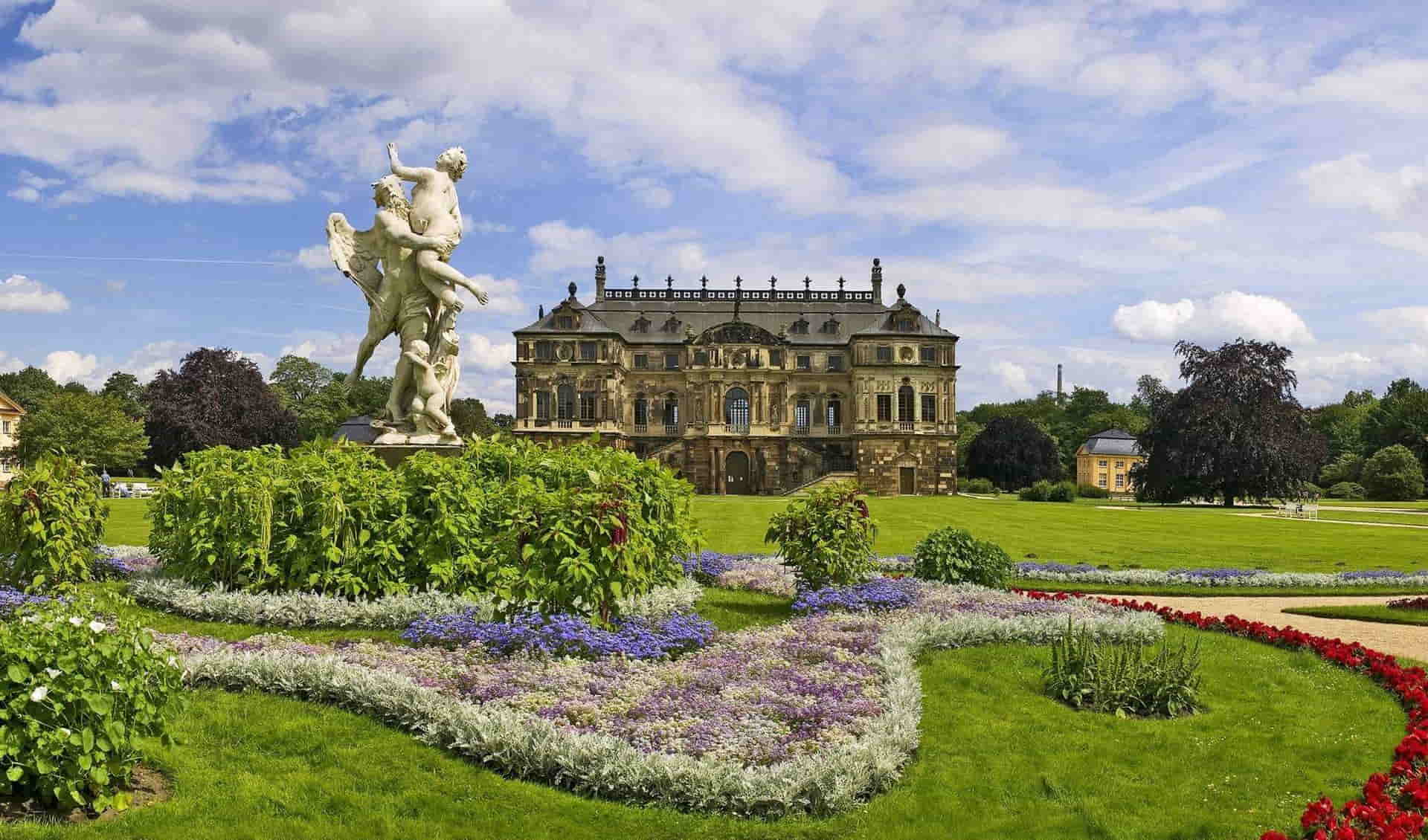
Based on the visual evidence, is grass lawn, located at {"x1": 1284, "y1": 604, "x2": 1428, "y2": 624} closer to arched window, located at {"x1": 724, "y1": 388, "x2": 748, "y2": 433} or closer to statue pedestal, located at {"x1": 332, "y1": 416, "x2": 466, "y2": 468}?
statue pedestal, located at {"x1": 332, "y1": 416, "x2": 466, "y2": 468}

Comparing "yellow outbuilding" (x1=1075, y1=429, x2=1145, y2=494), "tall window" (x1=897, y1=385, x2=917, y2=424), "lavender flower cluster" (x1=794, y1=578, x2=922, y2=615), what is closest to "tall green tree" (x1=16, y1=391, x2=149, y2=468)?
"tall window" (x1=897, y1=385, x2=917, y2=424)

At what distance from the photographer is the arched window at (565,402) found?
6600 centimetres

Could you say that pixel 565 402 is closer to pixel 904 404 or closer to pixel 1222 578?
pixel 904 404

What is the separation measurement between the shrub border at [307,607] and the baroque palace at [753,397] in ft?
174

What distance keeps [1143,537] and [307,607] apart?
2356 cm

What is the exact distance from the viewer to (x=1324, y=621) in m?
13.5

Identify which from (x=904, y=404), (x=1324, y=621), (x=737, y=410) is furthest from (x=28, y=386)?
(x=1324, y=621)

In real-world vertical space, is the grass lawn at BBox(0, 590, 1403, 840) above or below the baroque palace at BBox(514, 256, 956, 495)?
below

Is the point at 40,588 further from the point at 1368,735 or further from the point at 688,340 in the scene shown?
the point at 688,340

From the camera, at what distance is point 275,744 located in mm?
6773

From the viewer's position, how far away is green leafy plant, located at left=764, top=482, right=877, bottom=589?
39.8 ft

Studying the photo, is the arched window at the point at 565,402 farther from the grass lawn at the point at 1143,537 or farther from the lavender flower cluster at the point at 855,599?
the lavender flower cluster at the point at 855,599

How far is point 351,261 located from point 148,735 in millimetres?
11068

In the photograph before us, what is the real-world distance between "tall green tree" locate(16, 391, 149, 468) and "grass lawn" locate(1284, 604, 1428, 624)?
52688 millimetres
